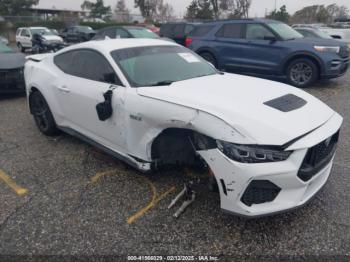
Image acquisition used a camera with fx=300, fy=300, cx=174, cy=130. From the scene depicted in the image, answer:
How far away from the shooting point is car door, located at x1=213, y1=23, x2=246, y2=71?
26.6ft

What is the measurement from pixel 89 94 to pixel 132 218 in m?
1.51

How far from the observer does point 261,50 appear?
768 centimetres

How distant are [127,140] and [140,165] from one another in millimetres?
284

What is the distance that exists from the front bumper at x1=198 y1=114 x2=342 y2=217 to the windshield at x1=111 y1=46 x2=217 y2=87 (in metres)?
1.17

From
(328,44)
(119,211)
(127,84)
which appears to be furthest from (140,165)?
(328,44)

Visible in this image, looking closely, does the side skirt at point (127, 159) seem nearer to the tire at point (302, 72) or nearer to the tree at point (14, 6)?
the tire at point (302, 72)

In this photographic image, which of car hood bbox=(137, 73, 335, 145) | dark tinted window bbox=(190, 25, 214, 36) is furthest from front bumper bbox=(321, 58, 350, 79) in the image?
car hood bbox=(137, 73, 335, 145)

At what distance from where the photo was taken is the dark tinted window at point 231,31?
8203 mm

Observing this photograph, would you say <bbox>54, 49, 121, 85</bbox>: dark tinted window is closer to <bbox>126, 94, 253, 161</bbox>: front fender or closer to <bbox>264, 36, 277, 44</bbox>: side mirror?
<bbox>126, 94, 253, 161</bbox>: front fender

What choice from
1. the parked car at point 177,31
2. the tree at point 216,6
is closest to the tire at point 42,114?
the parked car at point 177,31

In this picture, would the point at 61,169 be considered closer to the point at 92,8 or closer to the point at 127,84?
the point at 127,84

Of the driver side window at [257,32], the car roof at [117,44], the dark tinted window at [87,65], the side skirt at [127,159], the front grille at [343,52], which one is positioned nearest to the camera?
the side skirt at [127,159]

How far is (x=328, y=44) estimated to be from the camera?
7176mm

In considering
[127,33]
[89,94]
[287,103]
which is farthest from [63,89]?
[127,33]
